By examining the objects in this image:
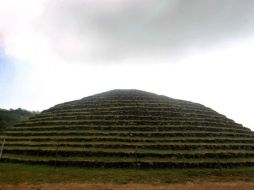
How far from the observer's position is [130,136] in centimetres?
2777

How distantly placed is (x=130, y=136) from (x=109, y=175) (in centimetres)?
759

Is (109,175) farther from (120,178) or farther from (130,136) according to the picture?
(130,136)

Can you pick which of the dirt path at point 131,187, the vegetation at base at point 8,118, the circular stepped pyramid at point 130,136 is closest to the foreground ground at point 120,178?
the dirt path at point 131,187

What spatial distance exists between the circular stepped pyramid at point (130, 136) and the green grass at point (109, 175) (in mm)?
1056

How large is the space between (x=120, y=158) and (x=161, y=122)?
8712 millimetres

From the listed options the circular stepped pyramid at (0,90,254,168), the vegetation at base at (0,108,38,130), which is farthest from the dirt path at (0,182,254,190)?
the vegetation at base at (0,108,38,130)

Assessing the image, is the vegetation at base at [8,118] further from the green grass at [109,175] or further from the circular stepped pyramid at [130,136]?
the green grass at [109,175]

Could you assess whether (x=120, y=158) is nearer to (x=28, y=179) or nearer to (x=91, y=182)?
(x=91, y=182)

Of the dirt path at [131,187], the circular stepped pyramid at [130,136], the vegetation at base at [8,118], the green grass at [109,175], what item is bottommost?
the dirt path at [131,187]

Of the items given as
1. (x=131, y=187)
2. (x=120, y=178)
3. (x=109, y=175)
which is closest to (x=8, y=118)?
(x=109, y=175)

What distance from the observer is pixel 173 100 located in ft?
132

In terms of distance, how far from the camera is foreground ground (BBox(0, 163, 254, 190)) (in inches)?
721

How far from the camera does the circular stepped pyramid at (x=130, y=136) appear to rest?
943 inches

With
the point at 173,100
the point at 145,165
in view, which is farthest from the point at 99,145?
the point at 173,100
